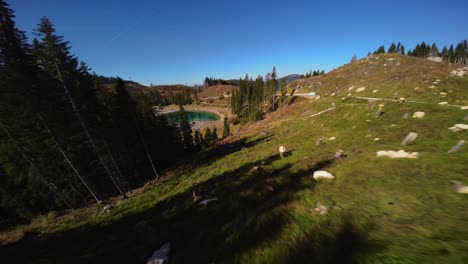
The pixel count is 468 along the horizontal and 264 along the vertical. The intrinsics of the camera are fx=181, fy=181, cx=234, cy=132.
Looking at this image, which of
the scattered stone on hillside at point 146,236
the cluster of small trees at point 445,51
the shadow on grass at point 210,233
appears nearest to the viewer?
the shadow on grass at point 210,233

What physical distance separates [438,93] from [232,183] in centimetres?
2918

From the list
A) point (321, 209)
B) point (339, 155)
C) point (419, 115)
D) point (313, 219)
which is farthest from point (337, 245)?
point (419, 115)

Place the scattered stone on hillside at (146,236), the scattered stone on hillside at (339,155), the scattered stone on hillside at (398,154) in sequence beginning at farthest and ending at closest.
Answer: the scattered stone on hillside at (339,155) → the scattered stone on hillside at (398,154) → the scattered stone on hillside at (146,236)

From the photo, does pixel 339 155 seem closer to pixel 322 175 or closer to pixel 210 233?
pixel 322 175

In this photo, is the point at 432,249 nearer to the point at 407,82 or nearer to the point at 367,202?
the point at 367,202

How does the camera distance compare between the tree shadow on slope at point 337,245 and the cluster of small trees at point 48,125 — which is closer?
the tree shadow on slope at point 337,245

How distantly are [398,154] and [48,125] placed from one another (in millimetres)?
26750

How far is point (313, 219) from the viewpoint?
7.05 meters

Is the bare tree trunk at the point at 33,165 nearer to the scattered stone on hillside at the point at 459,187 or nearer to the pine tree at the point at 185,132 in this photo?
the scattered stone on hillside at the point at 459,187

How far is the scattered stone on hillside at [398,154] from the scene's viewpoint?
995cm

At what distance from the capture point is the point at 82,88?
19.5 m

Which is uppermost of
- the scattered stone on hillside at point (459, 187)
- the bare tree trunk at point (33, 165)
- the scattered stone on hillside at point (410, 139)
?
the scattered stone on hillside at point (410, 139)

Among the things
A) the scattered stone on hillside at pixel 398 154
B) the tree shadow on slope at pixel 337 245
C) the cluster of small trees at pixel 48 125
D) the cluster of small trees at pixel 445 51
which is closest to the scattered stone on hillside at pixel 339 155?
the scattered stone on hillside at pixel 398 154

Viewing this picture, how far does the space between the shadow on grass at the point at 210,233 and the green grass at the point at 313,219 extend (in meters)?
0.05
